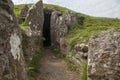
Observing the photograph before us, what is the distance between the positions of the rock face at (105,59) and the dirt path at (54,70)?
470 cm

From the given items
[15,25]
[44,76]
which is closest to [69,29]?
[44,76]

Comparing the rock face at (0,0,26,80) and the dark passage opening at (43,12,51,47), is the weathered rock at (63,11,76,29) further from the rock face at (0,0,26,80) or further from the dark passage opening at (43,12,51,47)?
the rock face at (0,0,26,80)

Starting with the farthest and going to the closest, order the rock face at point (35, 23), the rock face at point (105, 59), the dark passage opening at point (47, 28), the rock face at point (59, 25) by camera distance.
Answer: the dark passage opening at point (47, 28) → the rock face at point (59, 25) → the rock face at point (35, 23) → the rock face at point (105, 59)

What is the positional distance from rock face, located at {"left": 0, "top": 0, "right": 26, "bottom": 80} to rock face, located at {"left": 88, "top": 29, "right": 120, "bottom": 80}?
7538mm

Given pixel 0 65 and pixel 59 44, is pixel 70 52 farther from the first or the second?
pixel 0 65

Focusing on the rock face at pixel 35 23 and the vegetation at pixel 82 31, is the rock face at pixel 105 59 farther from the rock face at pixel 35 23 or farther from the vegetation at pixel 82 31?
the rock face at pixel 35 23

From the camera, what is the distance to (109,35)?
19.4 metres

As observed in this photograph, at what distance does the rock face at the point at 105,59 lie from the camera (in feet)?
57.4

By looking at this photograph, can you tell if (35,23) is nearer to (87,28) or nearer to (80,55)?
(87,28)

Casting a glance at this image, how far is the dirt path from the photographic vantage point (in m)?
23.1

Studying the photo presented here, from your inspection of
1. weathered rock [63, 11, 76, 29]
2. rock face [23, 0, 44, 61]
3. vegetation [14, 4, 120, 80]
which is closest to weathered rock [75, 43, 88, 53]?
vegetation [14, 4, 120, 80]

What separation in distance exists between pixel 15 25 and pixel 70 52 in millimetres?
17418

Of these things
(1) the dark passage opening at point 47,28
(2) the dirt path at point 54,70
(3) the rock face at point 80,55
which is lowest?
(2) the dirt path at point 54,70

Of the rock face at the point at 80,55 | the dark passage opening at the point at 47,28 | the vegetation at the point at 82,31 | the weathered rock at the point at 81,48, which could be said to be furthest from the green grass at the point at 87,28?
the dark passage opening at the point at 47,28
